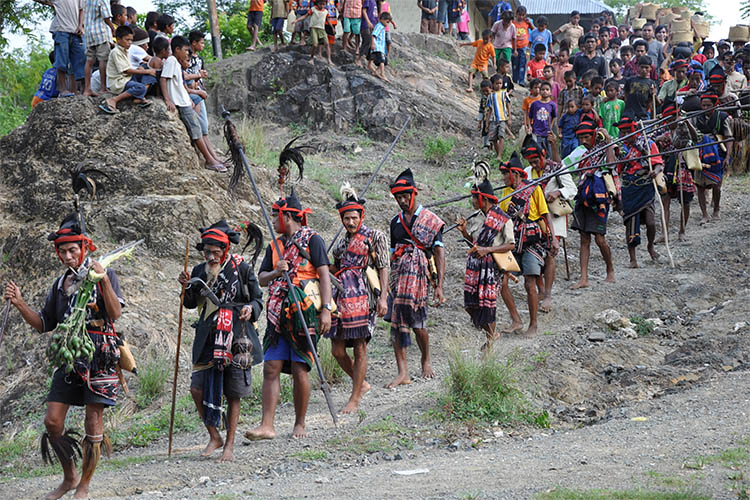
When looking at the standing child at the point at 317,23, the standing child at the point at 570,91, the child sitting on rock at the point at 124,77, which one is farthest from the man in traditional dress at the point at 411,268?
the standing child at the point at 317,23

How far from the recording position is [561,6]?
113ft

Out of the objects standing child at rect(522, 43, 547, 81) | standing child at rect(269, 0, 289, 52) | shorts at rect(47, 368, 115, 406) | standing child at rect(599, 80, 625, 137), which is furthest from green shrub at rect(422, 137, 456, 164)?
shorts at rect(47, 368, 115, 406)

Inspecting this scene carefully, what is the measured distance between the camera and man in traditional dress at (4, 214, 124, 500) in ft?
21.4

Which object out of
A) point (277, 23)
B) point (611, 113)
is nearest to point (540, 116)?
point (611, 113)

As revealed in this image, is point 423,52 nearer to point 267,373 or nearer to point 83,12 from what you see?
point 83,12

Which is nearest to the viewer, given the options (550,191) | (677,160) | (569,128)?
(550,191)

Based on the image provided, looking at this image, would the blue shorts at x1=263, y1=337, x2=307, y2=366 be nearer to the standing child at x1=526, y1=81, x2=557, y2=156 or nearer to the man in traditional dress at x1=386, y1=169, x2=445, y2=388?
the man in traditional dress at x1=386, y1=169, x2=445, y2=388

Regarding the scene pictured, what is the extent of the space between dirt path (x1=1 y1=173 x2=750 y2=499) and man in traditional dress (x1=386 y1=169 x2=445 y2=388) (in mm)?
561

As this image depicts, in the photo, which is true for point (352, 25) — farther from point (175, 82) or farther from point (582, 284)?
point (582, 284)

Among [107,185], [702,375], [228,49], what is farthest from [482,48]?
[702,375]

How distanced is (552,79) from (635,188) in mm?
6868

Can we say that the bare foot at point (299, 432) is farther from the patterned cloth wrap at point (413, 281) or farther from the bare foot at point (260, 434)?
the patterned cloth wrap at point (413, 281)

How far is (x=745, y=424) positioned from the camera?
7.05 m

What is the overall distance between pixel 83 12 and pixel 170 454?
736cm
